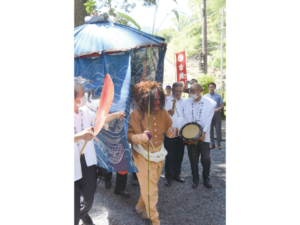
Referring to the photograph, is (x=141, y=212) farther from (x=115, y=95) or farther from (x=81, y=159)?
(x=115, y=95)

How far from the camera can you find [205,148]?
3666 mm

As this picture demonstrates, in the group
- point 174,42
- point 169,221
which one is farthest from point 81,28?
point 174,42

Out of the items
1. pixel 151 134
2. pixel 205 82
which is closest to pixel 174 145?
pixel 151 134

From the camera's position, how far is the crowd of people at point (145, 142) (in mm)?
2186

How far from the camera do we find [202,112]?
3699 mm

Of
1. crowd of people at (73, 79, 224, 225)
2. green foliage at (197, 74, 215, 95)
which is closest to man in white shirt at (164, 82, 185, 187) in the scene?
crowd of people at (73, 79, 224, 225)

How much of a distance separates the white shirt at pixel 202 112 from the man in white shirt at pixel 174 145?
20 cm

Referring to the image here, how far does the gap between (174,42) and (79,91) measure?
19.2 m

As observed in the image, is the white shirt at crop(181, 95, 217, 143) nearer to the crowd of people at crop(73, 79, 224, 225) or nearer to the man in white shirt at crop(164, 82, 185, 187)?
the crowd of people at crop(73, 79, 224, 225)

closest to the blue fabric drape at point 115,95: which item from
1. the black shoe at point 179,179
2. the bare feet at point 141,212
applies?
the bare feet at point 141,212

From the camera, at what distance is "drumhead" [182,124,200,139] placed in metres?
3.51

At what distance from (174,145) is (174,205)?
3.53 feet

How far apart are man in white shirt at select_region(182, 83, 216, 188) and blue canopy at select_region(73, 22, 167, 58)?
3.86 ft
